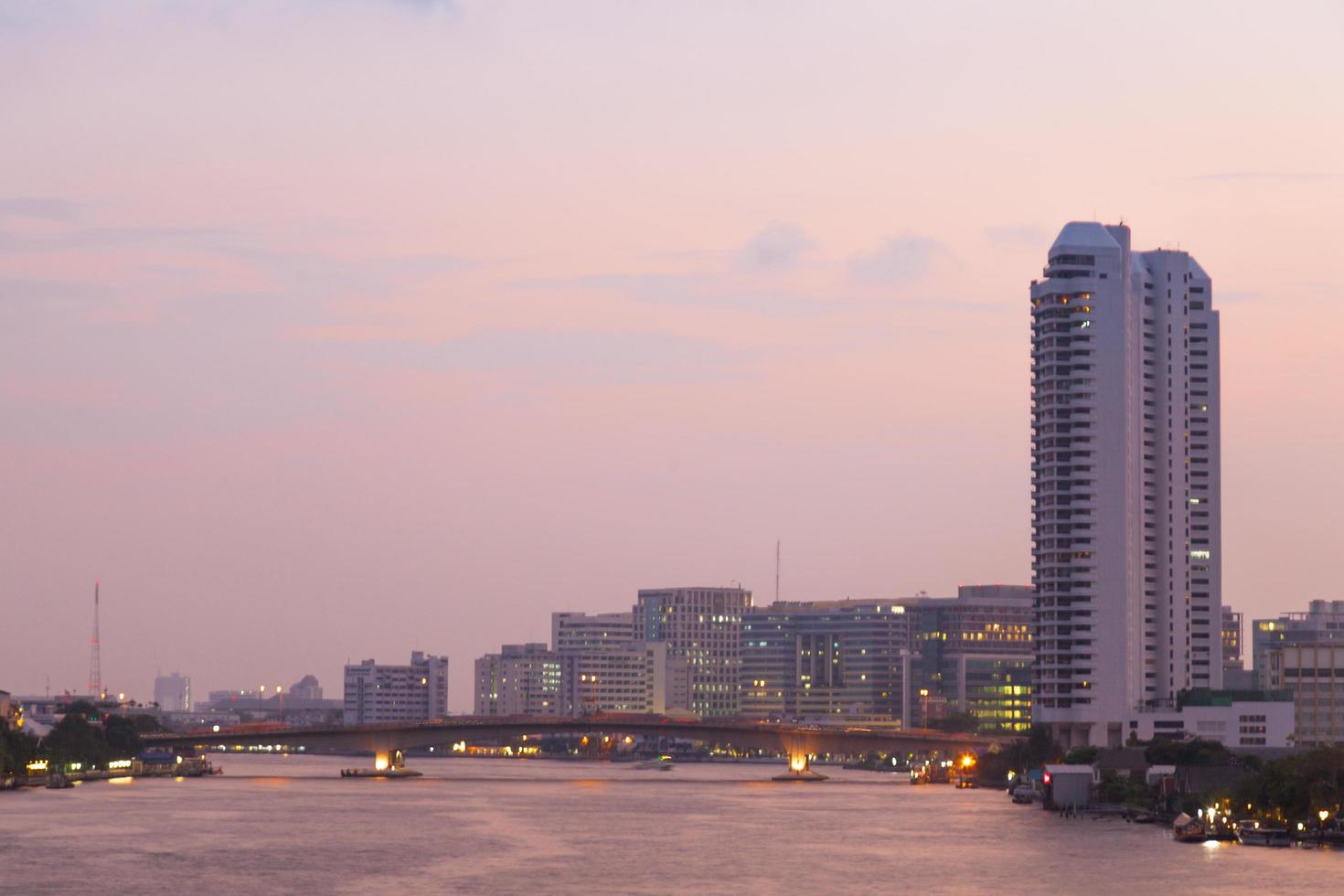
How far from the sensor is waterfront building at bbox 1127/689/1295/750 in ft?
634

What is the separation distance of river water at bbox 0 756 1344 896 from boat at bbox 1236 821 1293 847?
1.68 meters

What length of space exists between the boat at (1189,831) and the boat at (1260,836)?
207 centimetres

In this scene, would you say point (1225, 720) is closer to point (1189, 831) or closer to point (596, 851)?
point (1189, 831)

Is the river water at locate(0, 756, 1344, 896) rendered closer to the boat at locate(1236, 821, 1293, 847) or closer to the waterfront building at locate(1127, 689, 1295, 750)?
the boat at locate(1236, 821, 1293, 847)

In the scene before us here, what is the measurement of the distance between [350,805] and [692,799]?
32729 mm

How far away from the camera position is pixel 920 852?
118 metres

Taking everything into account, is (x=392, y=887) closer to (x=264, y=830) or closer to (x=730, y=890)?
(x=730, y=890)

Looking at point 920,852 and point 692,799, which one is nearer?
point 920,852

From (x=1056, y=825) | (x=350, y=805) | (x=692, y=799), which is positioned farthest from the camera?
(x=692, y=799)

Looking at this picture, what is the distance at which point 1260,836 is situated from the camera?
→ 12050 cm

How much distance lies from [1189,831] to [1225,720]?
69.5 m

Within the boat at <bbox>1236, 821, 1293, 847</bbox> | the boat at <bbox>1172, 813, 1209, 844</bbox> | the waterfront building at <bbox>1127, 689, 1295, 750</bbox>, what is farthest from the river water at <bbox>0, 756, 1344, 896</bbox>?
the waterfront building at <bbox>1127, 689, 1295, 750</bbox>

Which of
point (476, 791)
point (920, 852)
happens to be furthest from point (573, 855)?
point (476, 791)

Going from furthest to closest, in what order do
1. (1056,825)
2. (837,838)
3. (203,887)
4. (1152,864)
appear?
(1056,825) → (837,838) → (1152,864) → (203,887)
